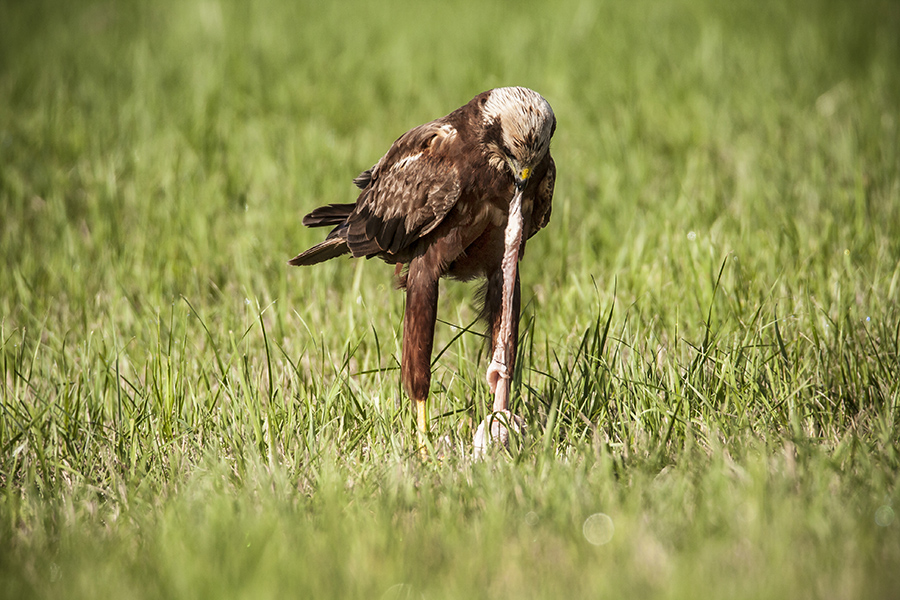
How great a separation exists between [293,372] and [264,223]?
227 centimetres

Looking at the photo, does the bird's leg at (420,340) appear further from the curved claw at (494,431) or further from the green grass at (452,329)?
the curved claw at (494,431)

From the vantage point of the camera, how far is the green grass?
2.35 meters

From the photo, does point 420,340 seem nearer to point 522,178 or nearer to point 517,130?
point 522,178

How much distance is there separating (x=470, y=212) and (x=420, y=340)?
2.01ft

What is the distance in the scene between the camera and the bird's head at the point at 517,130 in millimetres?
3121

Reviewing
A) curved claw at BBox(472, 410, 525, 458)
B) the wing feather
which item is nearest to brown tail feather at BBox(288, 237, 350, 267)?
the wing feather

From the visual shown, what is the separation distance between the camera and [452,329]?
4770 mm

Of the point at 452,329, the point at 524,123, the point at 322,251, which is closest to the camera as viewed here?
the point at 524,123

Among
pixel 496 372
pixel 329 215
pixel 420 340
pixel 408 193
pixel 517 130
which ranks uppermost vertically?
pixel 517 130

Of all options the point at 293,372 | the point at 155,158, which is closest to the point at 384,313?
the point at 293,372

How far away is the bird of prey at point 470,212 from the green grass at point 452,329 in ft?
0.93

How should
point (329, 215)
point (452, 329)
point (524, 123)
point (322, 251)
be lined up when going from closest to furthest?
point (524, 123), point (322, 251), point (329, 215), point (452, 329)

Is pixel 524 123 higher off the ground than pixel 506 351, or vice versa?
pixel 524 123

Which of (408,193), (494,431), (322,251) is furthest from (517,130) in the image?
(322,251)
